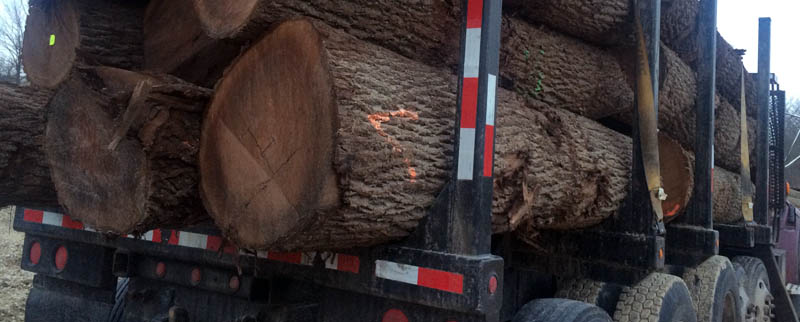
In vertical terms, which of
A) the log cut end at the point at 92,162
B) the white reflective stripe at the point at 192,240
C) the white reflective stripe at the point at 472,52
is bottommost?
the white reflective stripe at the point at 192,240

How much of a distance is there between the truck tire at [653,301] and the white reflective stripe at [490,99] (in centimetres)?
157

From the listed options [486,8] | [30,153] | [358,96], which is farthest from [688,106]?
[30,153]

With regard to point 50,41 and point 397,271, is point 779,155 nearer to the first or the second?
point 397,271

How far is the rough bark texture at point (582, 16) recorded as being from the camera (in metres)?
2.76

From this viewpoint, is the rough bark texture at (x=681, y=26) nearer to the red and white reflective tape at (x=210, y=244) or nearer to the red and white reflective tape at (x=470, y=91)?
the red and white reflective tape at (x=470, y=91)

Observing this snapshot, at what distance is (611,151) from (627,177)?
0.67 ft

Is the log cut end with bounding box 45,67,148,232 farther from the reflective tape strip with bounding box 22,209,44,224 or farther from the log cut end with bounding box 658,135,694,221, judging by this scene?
the log cut end with bounding box 658,135,694,221

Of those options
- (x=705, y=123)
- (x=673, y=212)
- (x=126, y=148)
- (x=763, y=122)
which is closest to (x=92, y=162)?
(x=126, y=148)

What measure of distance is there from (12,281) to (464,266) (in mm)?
6404

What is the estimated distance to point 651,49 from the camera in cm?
302

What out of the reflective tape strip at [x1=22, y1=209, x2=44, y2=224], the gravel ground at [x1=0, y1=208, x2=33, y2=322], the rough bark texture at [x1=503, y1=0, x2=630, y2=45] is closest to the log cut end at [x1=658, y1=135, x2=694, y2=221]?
the rough bark texture at [x1=503, y1=0, x2=630, y2=45]

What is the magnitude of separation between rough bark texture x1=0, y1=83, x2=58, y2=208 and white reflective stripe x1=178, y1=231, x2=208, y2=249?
1.71ft

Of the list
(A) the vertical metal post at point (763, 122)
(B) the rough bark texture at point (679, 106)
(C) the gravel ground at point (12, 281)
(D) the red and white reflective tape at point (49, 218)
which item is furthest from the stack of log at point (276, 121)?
(A) the vertical metal post at point (763, 122)

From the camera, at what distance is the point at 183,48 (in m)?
2.29
